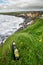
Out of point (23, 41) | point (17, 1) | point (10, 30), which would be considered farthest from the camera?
point (17, 1)

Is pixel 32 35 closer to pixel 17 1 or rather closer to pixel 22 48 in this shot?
pixel 22 48

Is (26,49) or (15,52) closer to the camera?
(15,52)

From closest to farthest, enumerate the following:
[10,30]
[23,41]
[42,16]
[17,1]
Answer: [23,41], [10,30], [42,16], [17,1]

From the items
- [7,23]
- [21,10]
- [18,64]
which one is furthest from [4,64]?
[21,10]

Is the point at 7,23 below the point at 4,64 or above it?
above

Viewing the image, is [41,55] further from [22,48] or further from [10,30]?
[10,30]

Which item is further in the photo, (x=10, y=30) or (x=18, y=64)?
(x=10, y=30)

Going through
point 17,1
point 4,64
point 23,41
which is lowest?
point 4,64
